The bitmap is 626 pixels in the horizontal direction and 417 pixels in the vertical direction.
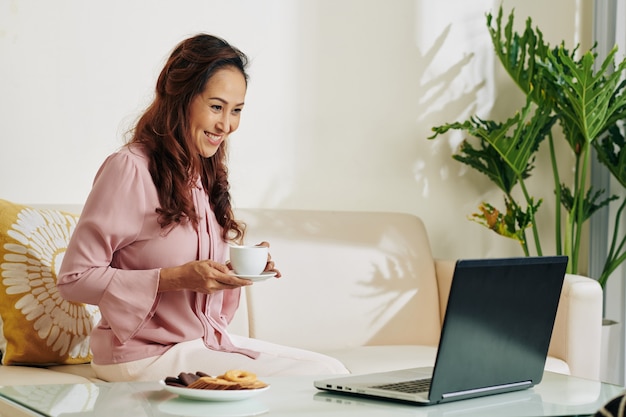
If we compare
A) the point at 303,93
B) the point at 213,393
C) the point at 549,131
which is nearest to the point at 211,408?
the point at 213,393

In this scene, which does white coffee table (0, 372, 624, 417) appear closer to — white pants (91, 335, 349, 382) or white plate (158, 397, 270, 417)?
white plate (158, 397, 270, 417)

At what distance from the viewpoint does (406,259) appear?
313 centimetres

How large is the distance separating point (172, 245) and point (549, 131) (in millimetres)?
1892

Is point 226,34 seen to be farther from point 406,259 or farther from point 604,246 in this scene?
point 604,246

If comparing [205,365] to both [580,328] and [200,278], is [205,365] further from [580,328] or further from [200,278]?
[580,328]

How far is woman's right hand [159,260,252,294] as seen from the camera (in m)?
1.96

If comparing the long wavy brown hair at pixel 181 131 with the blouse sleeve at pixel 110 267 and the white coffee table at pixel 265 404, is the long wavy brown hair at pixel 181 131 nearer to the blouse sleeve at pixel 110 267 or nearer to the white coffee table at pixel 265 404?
the blouse sleeve at pixel 110 267

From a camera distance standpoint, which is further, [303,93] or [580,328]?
[303,93]

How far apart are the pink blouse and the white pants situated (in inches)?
0.9

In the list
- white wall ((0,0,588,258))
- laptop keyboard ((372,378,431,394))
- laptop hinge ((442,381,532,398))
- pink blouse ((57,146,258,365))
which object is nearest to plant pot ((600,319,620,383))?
white wall ((0,0,588,258))

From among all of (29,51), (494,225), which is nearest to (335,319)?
(494,225)

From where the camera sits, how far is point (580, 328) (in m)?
2.78

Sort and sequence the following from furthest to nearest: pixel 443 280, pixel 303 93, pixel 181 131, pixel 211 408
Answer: pixel 303 93 → pixel 443 280 → pixel 181 131 → pixel 211 408

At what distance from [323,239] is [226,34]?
769 millimetres
